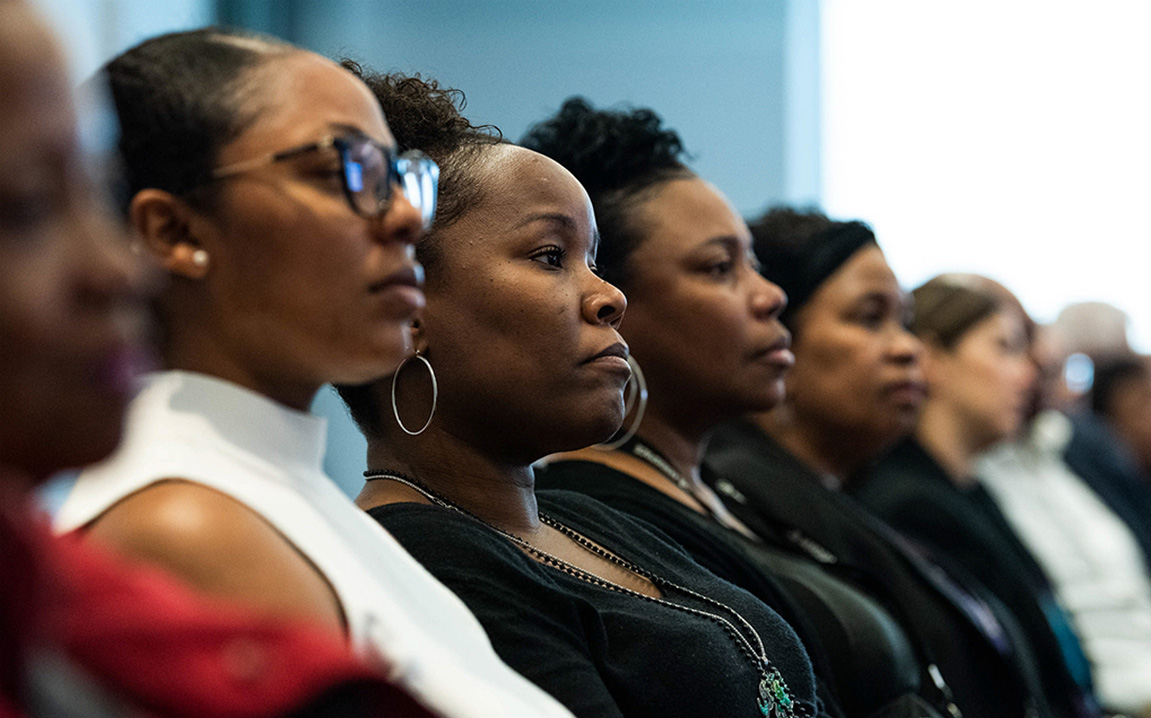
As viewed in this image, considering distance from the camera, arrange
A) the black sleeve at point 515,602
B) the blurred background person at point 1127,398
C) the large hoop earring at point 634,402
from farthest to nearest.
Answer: the blurred background person at point 1127,398 → the large hoop earring at point 634,402 → the black sleeve at point 515,602

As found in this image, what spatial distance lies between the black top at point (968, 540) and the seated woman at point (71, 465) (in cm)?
279

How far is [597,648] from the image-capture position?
1437 mm

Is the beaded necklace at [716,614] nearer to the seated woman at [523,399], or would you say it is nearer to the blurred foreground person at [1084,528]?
the seated woman at [523,399]

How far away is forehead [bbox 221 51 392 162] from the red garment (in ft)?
1.38

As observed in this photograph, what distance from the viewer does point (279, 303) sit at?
1.07 metres

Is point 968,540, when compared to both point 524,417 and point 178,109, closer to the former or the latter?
point 524,417

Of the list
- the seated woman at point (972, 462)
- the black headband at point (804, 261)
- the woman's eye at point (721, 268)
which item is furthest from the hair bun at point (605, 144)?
the seated woman at point (972, 462)

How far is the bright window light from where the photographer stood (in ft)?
18.8

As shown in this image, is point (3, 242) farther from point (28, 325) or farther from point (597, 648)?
point (597, 648)

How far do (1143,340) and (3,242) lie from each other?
5.89 m

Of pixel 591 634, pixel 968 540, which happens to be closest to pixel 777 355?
pixel 591 634

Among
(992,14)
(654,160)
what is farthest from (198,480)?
(992,14)

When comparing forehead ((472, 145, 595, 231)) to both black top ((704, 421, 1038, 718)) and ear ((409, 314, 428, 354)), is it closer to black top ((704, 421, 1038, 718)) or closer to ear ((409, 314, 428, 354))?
ear ((409, 314, 428, 354))

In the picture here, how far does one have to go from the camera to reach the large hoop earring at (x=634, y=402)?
7.04 feet
